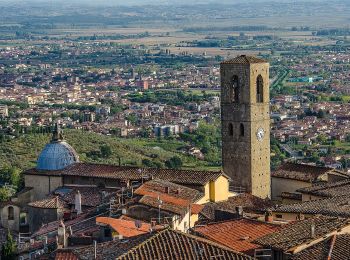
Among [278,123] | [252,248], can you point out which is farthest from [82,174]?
[278,123]

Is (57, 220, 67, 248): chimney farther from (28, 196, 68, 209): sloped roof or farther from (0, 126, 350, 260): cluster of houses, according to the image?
(28, 196, 68, 209): sloped roof

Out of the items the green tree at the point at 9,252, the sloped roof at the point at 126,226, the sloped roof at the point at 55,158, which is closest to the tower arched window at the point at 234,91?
the sloped roof at the point at 55,158

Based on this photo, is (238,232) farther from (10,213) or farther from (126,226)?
(10,213)

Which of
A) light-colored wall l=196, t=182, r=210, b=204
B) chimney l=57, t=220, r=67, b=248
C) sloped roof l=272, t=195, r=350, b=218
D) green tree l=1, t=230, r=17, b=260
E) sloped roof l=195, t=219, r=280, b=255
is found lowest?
light-colored wall l=196, t=182, r=210, b=204

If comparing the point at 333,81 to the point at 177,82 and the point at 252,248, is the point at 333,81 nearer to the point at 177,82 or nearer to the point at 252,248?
the point at 177,82

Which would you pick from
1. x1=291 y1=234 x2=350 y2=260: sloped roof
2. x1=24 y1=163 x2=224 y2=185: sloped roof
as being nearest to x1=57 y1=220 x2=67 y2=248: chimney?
x1=291 y1=234 x2=350 y2=260: sloped roof

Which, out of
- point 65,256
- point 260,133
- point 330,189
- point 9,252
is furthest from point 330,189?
point 65,256
